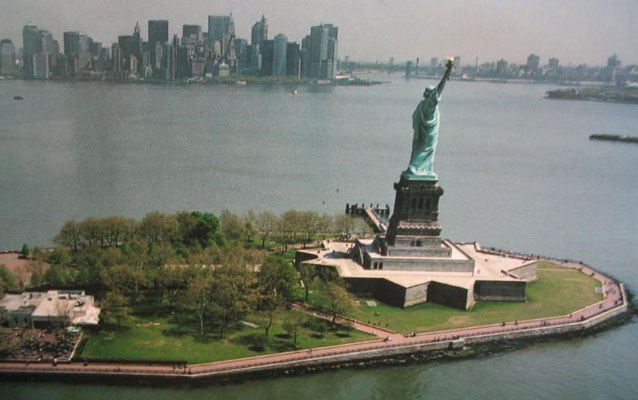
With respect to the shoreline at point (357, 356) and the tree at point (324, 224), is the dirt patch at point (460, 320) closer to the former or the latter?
the shoreline at point (357, 356)

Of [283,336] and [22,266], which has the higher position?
[22,266]

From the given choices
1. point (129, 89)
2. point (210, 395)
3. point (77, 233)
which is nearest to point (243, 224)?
point (77, 233)

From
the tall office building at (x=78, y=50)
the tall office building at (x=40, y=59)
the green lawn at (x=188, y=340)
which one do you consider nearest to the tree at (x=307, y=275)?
the green lawn at (x=188, y=340)

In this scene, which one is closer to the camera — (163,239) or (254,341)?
(254,341)

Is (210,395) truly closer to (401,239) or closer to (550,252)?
(401,239)

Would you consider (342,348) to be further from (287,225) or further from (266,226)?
(266,226)

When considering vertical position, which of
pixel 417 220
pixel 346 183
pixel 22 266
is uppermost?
pixel 417 220

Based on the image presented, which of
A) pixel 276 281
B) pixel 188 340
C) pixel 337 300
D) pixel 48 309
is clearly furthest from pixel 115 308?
pixel 337 300

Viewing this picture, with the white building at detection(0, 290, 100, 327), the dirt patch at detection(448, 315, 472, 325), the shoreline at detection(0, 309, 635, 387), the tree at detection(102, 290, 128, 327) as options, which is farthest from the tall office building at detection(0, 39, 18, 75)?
the dirt patch at detection(448, 315, 472, 325)
